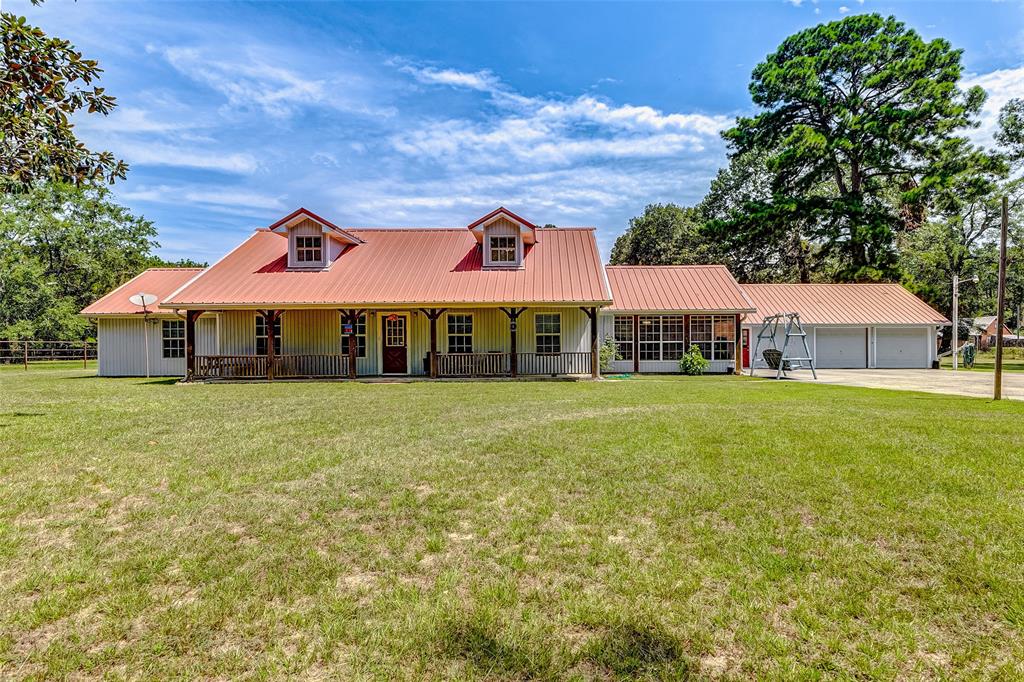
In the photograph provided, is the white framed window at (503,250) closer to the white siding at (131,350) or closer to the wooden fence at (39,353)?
the white siding at (131,350)

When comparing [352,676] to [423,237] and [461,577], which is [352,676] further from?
[423,237]

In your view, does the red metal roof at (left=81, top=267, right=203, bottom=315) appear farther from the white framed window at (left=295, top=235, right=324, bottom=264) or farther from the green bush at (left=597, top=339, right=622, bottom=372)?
the green bush at (left=597, top=339, right=622, bottom=372)

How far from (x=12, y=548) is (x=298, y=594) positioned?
2262mm

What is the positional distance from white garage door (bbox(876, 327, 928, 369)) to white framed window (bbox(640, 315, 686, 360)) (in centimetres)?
1046

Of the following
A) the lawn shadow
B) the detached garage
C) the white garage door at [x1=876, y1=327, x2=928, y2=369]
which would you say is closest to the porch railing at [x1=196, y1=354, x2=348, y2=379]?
the lawn shadow

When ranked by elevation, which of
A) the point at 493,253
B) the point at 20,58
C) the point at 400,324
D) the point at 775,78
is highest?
the point at 775,78

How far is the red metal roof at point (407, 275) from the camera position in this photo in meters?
17.2

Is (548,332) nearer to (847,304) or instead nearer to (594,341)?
(594,341)

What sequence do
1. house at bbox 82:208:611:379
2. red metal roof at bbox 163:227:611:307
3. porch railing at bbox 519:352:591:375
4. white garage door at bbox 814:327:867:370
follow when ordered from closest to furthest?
red metal roof at bbox 163:227:611:307 → house at bbox 82:208:611:379 → porch railing at bbox 519:352:591:375 → white garage door at bbox 814:327:867:370

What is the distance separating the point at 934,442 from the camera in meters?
6.48

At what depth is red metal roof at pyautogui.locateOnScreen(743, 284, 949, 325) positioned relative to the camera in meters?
23.9

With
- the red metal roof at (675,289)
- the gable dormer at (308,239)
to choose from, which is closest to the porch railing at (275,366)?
the gable dormer at (308,239)

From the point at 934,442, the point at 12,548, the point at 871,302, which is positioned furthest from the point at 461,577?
the point at 871,302

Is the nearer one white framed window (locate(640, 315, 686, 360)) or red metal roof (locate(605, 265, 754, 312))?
red metal roof (locate(605, 265, 754, 312))
